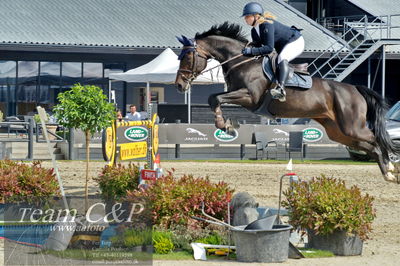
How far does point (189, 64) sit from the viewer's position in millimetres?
10727

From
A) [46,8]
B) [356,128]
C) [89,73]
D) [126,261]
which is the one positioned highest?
[46,8]

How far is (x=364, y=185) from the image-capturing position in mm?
16297

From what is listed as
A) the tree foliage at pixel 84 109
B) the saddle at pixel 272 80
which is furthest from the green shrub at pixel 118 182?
the saddle at pixel 272 80

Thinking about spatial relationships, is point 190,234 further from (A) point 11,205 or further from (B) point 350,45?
(B) point 350,45

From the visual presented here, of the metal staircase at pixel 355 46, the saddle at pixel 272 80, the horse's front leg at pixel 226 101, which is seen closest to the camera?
the horse's front leg at pixel 226 101

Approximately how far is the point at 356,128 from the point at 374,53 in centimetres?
2014

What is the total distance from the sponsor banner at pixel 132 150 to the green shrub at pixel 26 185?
54.7 inches

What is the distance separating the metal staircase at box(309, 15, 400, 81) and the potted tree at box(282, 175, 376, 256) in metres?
19.0

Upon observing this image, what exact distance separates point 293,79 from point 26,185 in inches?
155

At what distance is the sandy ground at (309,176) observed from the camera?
29.5 ft

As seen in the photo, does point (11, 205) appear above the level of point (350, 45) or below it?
below

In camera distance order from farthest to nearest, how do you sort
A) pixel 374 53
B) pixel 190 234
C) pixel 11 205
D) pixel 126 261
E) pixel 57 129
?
1. pixel 374 53
2. pixel 57 129
3. pixel 11 205
4. pixel 190 234
5. pixel 126 261

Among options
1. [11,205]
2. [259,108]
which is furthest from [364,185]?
[11,205]

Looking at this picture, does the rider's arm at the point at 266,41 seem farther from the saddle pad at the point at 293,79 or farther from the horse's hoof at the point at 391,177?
the horse's hoof at the point at 391,177
